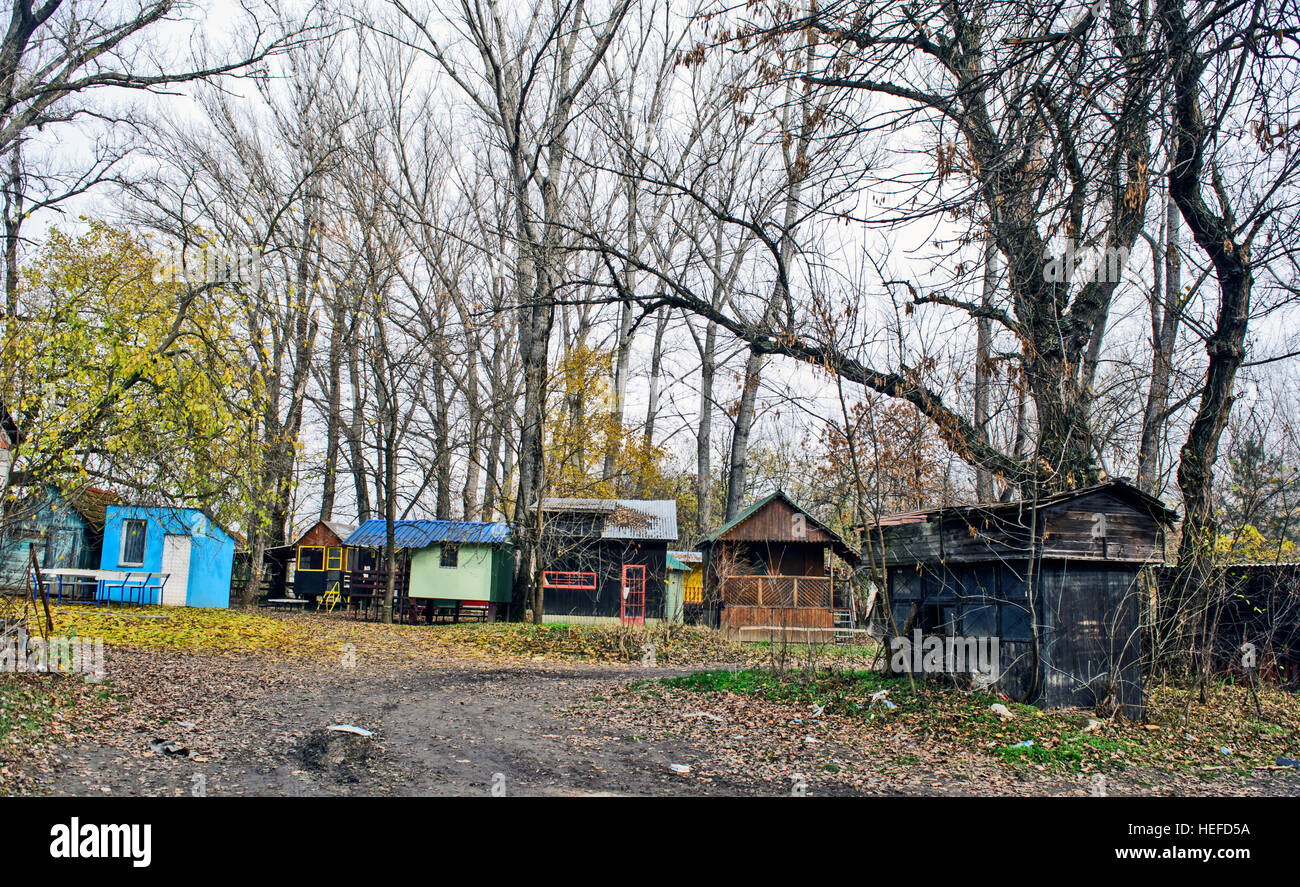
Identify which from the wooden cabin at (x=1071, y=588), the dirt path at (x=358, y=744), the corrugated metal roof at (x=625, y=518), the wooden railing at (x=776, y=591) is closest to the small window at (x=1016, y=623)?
the wooden cabin at (x=1071, y=588)

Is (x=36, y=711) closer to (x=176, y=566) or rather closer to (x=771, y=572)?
(x=771, y=572)

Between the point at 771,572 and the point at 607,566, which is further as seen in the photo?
the point at 607,566

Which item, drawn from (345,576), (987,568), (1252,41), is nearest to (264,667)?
(987,568)

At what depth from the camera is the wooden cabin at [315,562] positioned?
34312 millimetres

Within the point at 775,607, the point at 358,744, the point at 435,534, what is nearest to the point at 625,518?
the point at 435,534

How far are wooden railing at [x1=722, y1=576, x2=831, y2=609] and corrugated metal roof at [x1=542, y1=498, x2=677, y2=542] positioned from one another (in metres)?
5.18

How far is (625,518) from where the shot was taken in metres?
29.5

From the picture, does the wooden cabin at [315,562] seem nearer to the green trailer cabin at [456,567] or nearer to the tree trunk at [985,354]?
the green trailer cabin at [456,567]

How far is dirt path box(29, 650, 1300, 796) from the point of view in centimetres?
657

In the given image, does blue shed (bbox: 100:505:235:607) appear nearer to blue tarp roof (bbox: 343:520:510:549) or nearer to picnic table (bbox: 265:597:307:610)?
picnic table (bbox: 265:597:307:610)

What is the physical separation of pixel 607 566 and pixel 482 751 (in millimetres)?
21912

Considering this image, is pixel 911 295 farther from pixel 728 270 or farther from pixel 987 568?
pixel 728 270

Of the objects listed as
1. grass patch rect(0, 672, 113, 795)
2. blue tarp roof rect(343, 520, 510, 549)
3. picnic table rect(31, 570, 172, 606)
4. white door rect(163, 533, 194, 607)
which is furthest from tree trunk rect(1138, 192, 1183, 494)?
white door rect(163, 533, 194, 607)
